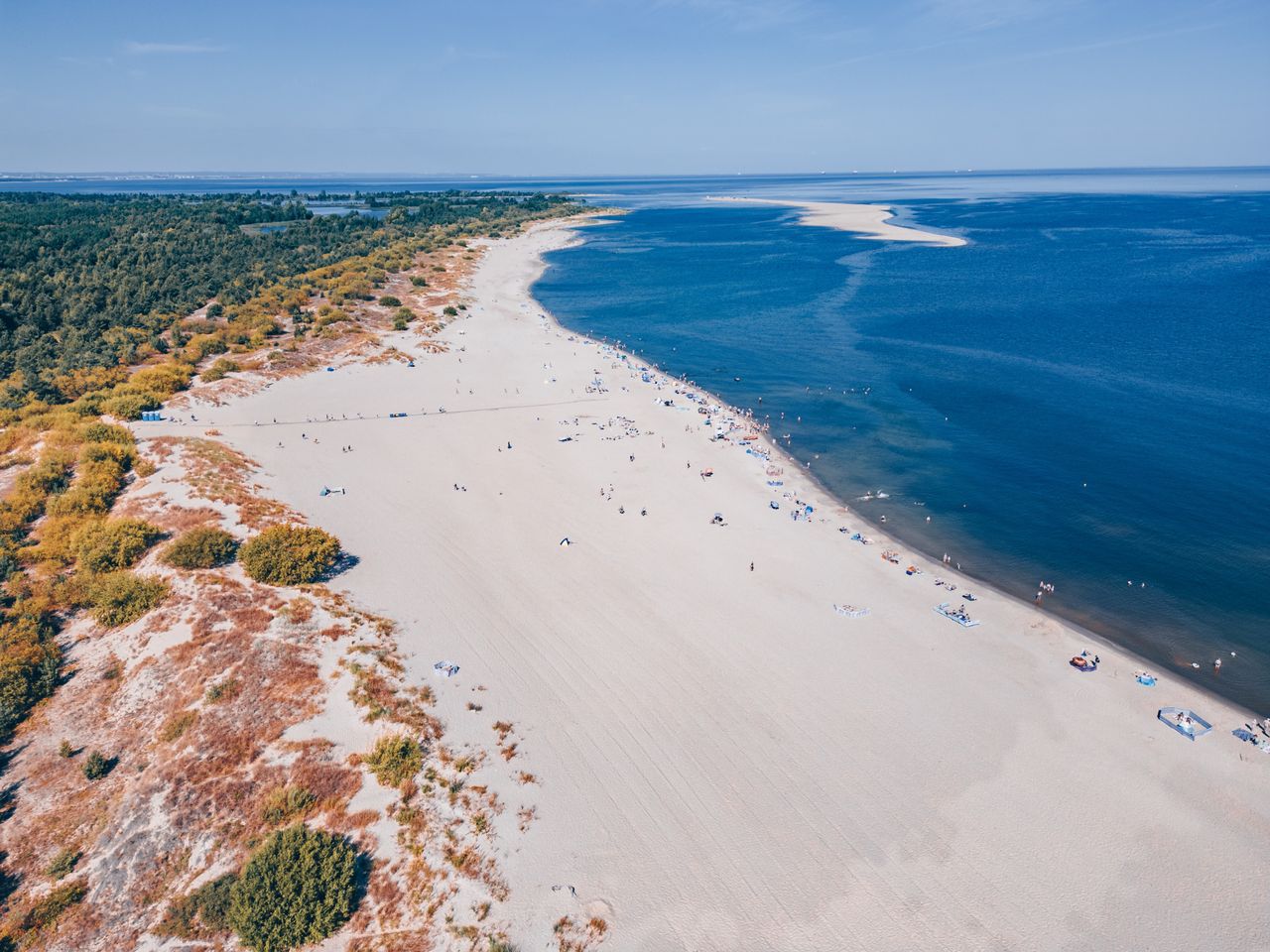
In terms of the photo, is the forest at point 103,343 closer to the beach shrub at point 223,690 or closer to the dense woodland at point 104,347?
the dense woodland at point 104,347

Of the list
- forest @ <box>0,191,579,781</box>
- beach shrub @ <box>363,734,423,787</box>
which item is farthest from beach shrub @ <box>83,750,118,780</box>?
beach shrub @ <box>363,734,423,787</box>

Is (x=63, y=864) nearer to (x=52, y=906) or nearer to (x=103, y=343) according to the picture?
(x=52, y=906)

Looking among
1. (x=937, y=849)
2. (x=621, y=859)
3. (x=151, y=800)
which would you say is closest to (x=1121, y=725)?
(x=937, y=849)

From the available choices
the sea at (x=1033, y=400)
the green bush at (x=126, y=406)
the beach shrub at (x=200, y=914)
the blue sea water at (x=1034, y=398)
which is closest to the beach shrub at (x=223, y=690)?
the beach shrub at (x=200, y=914)

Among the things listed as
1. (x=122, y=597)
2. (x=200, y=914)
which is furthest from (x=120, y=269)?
(x=200, y=914)

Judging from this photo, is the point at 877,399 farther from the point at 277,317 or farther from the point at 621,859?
the point at 277,317

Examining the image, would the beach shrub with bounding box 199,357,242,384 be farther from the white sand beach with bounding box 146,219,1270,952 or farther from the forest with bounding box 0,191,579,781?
the white sand beach with bounding box 146,219,1270,952

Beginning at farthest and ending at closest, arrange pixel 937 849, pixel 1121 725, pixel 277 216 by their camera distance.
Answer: pixel 277 216 < pixel 1121 725 < pixel 937 849
